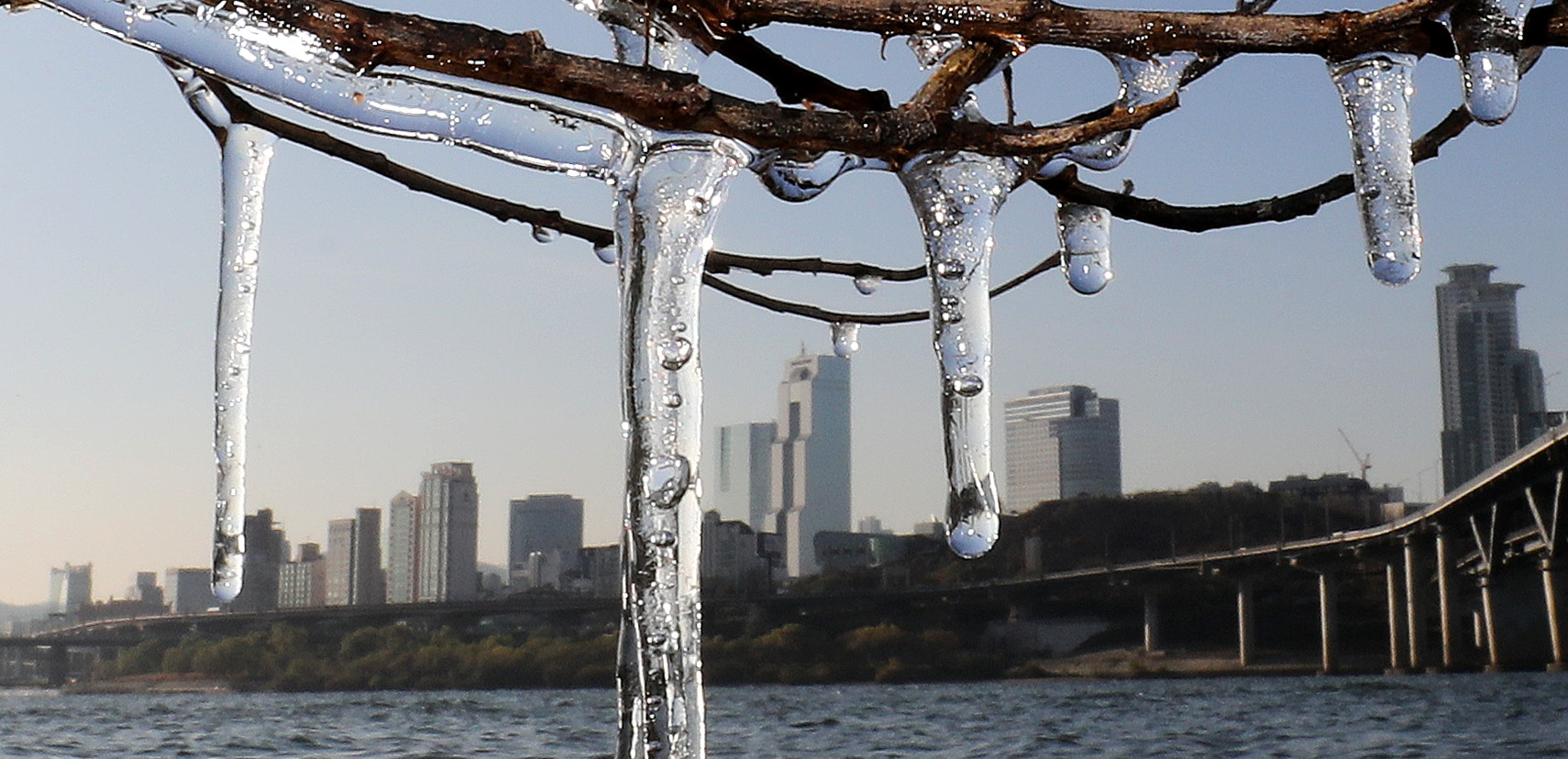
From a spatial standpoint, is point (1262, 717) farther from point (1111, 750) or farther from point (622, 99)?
point (622, 99)

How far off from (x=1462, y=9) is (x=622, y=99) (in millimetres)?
723

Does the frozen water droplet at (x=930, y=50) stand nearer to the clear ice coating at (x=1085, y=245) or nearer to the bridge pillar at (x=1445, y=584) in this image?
the clear ice coating at (x=1085, y=245)

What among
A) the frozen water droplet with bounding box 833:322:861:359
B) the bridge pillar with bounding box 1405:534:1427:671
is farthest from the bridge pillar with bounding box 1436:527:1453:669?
the frozen water droplet with bounding box 833:322:861:359

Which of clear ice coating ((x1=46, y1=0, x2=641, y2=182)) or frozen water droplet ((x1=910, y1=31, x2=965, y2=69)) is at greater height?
frozen water droplet ((x1=910, y1=31, x2=965, y2=69))

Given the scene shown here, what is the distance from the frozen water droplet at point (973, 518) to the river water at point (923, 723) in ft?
132

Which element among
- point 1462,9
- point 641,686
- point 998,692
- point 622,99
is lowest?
point 998,692

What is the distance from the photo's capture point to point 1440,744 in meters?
40.7

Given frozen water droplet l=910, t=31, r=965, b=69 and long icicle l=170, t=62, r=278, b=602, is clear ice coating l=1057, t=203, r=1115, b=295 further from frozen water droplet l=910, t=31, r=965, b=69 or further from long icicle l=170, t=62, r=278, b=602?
long icicle l=170, t=62, r=278, b=602

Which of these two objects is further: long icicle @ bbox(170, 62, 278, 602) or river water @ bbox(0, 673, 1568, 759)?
river water @ bbox(0, 673, 1568, 759)

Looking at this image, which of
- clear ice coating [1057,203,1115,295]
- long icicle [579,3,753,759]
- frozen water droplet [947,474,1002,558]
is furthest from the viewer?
clear ice coating [1057,203,1115,295]

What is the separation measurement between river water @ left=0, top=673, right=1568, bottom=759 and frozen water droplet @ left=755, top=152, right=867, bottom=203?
40828 mm

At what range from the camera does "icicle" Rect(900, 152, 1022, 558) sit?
160 cm

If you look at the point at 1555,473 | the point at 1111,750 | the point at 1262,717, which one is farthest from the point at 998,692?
the point at 1555,473

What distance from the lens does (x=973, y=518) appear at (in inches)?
70.7
